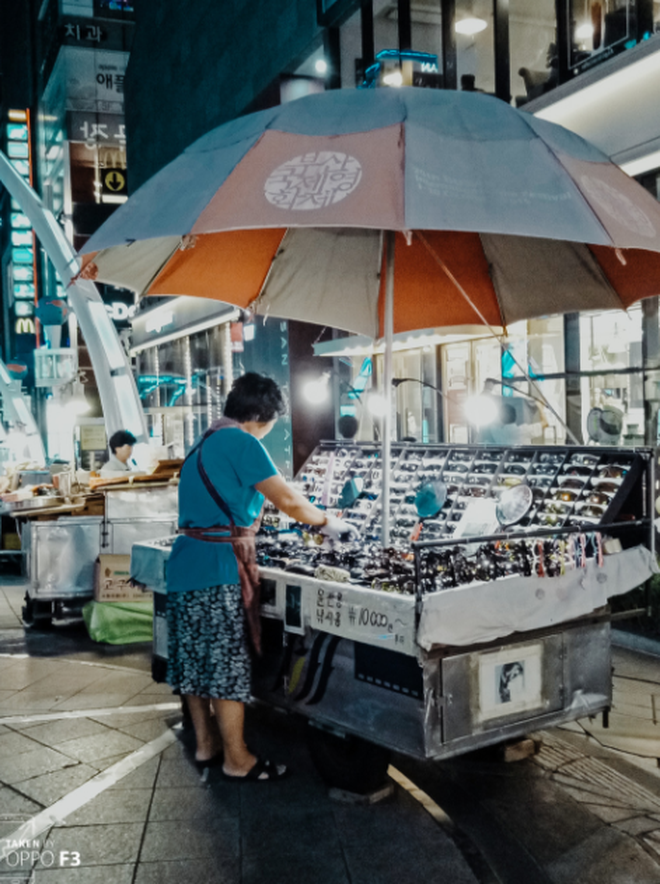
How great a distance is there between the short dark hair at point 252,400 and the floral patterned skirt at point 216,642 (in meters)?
0.92

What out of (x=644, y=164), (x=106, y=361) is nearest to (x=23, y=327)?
(x=106, y=361)

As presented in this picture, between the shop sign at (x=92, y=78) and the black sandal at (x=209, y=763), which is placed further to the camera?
the shop sign at (x=92, y=78)

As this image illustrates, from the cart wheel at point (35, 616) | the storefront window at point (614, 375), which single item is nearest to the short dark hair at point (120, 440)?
the cart wheel at point (35, 616)

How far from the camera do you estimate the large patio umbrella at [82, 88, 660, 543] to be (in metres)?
3.52

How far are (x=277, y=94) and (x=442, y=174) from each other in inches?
477

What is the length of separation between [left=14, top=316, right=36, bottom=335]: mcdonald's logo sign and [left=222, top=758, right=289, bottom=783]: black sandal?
41414 millimetres

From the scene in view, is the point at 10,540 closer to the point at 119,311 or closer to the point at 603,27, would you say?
the point at 603,27

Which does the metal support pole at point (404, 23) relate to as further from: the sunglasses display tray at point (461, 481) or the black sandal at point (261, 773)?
the black sandal at point (261, 773)

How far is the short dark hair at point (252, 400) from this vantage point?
454cm

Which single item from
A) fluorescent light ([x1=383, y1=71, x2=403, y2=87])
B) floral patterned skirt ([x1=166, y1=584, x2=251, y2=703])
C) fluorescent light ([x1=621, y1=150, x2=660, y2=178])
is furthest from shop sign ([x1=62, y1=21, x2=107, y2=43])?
floral patterned skirt ([x1=166, y1=584, x2=251, y2=703])

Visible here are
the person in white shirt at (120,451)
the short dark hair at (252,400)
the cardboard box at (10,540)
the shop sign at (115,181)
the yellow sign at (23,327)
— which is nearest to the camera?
the short dark hair at (252,400)

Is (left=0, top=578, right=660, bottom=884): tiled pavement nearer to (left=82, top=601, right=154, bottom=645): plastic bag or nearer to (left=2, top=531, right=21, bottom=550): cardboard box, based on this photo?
(left=82, top=601, right=154, bottom=645): plastic bag

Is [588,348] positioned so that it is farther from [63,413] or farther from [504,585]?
[63,413]

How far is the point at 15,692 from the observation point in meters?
6.40
